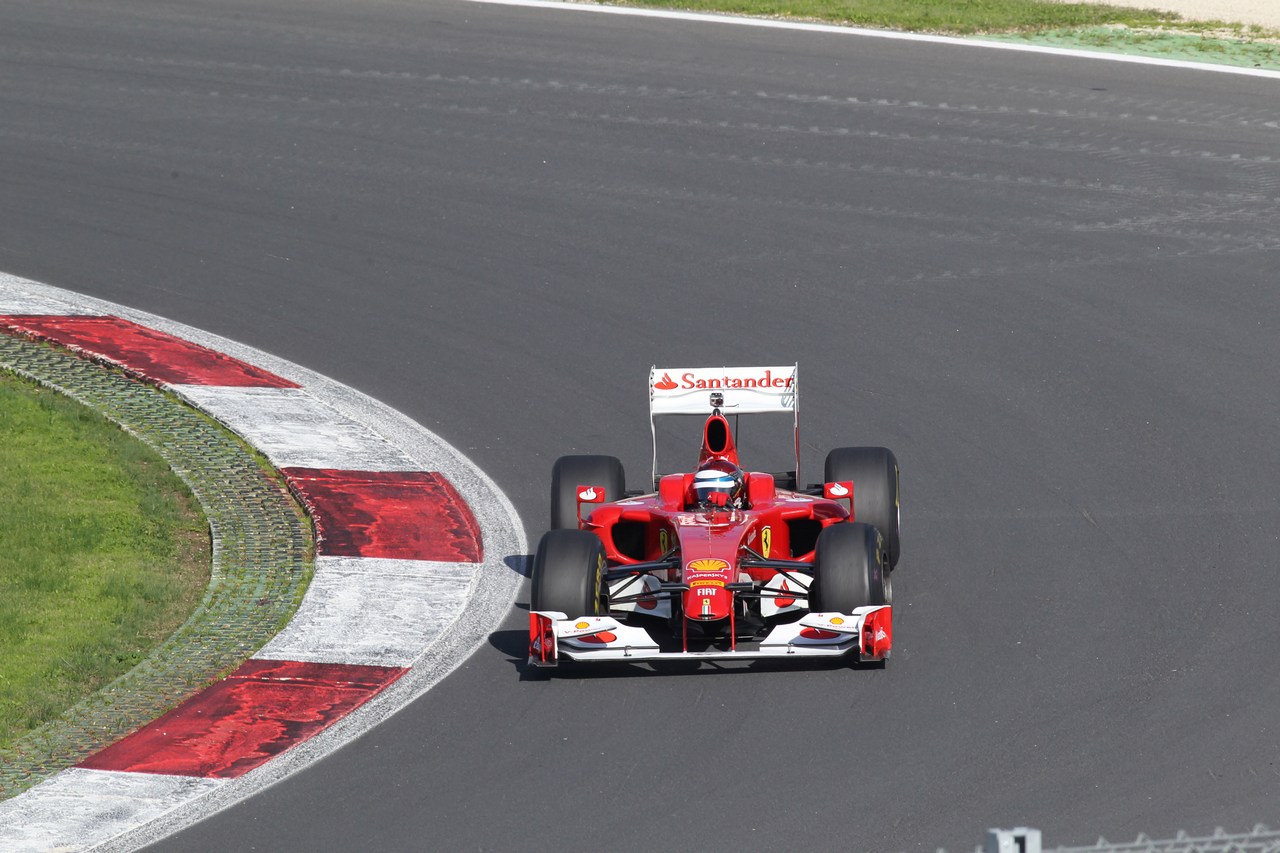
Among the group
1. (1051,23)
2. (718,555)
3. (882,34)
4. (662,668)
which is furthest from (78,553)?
(1051,23)

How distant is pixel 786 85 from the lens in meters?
20.8

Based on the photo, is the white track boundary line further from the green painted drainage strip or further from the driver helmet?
the driver helmet

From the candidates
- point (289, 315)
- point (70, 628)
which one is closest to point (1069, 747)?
point (70, 628)

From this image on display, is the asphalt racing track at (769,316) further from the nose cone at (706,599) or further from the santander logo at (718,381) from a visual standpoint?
the santander logo at (718,381)

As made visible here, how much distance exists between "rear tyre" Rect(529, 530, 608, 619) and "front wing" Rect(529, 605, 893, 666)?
9 centimetres

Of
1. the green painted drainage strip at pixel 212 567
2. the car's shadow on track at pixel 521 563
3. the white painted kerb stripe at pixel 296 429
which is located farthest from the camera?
the white painted kerb stripe at pixel 296 429

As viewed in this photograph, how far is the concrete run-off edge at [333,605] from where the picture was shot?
8.80 m

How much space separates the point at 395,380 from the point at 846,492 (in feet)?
17.0

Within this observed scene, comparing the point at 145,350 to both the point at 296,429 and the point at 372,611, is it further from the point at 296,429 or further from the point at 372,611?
the point at 372,611

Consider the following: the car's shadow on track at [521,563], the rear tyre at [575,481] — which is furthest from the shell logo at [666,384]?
the car's shadow on track at [521,563]

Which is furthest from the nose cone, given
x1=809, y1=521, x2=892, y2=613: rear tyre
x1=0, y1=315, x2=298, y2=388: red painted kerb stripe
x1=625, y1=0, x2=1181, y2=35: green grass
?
x1=625, y1=0, x2=1181, y2=35: green grass

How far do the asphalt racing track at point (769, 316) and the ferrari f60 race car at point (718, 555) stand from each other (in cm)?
31

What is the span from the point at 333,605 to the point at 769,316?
5.97 metres

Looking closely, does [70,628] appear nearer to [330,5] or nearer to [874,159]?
[874,159]
